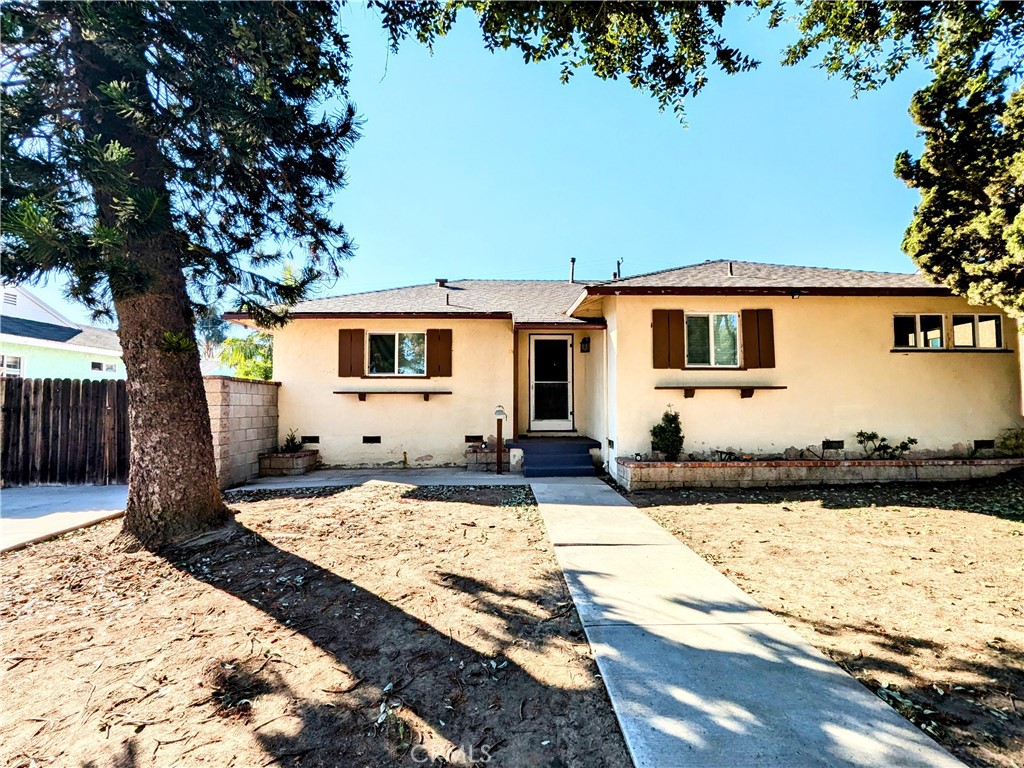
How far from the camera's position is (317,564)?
3953mm

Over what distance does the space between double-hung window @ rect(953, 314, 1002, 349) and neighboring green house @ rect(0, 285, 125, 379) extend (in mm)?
19270

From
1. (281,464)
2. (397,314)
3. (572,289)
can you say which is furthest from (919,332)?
(281,464)

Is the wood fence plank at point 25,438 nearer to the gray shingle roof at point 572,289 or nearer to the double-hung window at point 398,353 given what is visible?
the gray shingle roof at point 572,289

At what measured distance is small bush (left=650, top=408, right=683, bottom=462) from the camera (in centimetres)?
748

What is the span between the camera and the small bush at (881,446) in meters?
7.75

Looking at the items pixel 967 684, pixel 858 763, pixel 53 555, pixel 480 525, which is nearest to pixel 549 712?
pixel 858 763

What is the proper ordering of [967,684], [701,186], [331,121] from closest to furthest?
[967,684], [331,121], [701,186]

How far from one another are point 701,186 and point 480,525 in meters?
11.6

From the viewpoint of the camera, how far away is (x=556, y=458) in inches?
343

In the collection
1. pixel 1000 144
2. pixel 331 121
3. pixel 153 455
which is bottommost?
pixel 153 455

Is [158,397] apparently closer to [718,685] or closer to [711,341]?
[718,685]

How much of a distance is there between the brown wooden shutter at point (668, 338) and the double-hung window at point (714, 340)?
9.5 inches

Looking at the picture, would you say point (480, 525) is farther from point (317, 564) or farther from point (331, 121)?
point (331, 121)

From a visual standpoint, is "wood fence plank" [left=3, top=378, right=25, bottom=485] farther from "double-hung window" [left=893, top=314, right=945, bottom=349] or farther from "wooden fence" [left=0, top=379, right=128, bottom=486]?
"double-hung window" [left=893, top=314, right=945, bottom=349]
